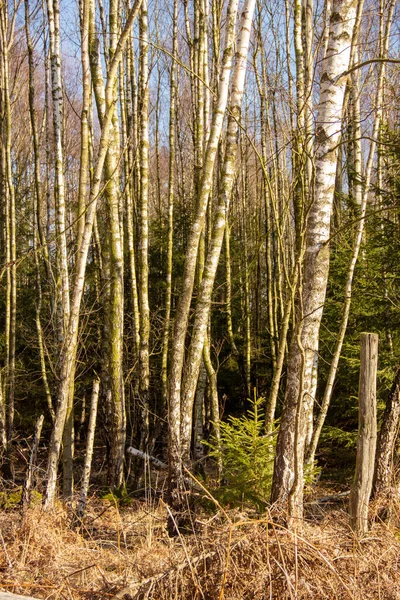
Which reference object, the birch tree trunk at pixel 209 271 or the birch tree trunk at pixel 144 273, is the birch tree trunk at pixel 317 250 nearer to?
the birch tree trunk at pixel 209 271

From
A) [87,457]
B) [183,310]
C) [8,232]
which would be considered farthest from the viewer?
[8,232]

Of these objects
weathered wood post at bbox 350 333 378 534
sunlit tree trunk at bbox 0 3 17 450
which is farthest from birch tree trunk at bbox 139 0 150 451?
weathered wood post at bbox 350 333 378 534

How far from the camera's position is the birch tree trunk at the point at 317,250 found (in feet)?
12.6

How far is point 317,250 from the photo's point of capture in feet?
13.1

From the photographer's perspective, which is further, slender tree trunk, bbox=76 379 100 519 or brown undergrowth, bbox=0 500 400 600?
slender tree trunk, bbox=76 379 100 519

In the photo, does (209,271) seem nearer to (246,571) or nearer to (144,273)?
(246,571)

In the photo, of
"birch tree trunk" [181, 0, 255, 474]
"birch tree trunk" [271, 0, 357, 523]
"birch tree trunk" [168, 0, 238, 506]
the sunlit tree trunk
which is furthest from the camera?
the sunlit tree trunk

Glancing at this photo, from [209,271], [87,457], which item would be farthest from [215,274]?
[87,457]

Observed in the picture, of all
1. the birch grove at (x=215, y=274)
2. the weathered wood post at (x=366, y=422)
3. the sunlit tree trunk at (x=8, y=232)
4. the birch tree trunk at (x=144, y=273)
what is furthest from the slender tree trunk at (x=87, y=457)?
the sunlit tree trunk at (x=8, y=232)

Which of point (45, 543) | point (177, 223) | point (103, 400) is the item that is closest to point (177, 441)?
point (45, 543)

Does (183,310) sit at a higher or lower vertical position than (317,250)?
lower

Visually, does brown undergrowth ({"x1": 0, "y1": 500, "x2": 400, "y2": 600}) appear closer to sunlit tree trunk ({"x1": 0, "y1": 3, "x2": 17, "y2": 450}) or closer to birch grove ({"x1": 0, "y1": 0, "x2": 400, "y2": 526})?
birch grove ({"x1": 0, "y1": 0, "x2": 400, "y2": 526})

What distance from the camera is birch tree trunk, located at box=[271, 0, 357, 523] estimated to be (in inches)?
152

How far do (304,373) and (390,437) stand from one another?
5.83 feet
